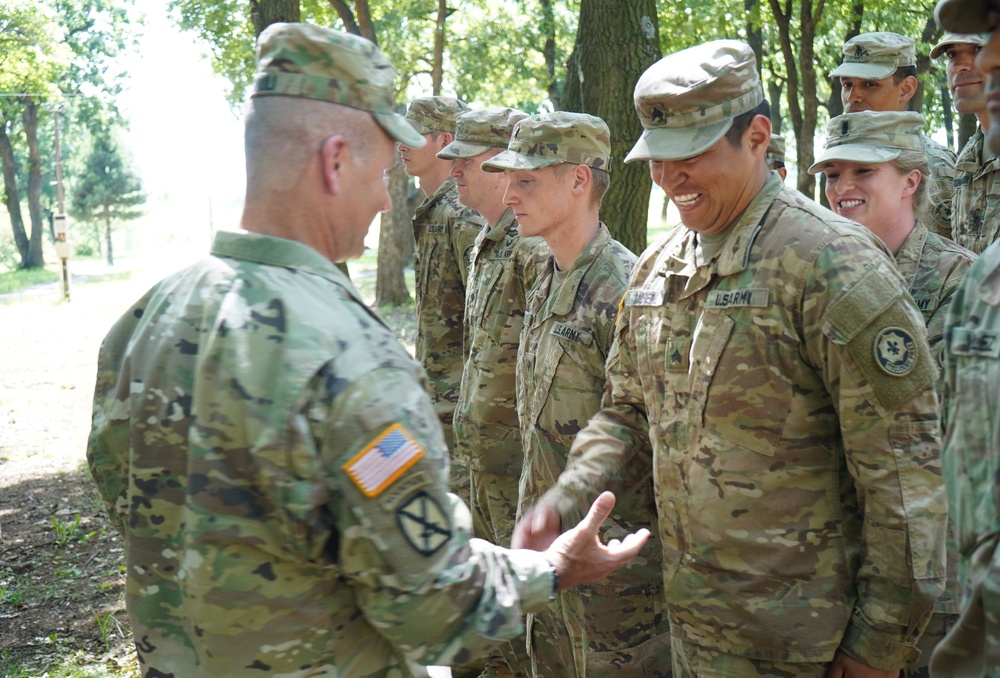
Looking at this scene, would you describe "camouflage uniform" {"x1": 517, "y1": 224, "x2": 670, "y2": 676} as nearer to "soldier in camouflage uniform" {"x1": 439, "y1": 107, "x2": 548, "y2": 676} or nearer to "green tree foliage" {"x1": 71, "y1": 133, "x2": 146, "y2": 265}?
"soldier in camouflage uniform" {"x1": 439, "y1": 107, "x2": 548, "y2": 676}

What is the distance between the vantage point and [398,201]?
718 inches

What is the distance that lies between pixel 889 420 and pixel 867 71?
4.35m

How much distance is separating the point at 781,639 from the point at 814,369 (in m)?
0.74

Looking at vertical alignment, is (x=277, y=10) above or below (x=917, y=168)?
above

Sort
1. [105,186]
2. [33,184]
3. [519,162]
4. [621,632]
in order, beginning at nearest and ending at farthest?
[621,632] → [519,162] → [33,184] → [105,186]

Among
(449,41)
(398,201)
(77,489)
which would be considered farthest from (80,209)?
(77,489)

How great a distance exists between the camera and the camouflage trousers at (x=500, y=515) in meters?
4.66

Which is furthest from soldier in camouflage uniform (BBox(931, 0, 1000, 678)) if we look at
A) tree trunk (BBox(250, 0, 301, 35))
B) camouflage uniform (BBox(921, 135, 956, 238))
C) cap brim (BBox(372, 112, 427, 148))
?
tree trunk (BBox(250, 0, 301, 35))

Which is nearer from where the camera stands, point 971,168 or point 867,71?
point 971,168

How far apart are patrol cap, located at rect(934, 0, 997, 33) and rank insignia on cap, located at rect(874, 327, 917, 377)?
32.1 inches

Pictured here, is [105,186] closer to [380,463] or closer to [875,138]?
[875,138]

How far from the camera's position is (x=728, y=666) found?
272cm

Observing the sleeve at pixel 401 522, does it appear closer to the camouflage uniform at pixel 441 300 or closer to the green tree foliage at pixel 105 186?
the camouflage uniform at pixel 441 300

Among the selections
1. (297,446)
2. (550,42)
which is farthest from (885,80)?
(550,42)
